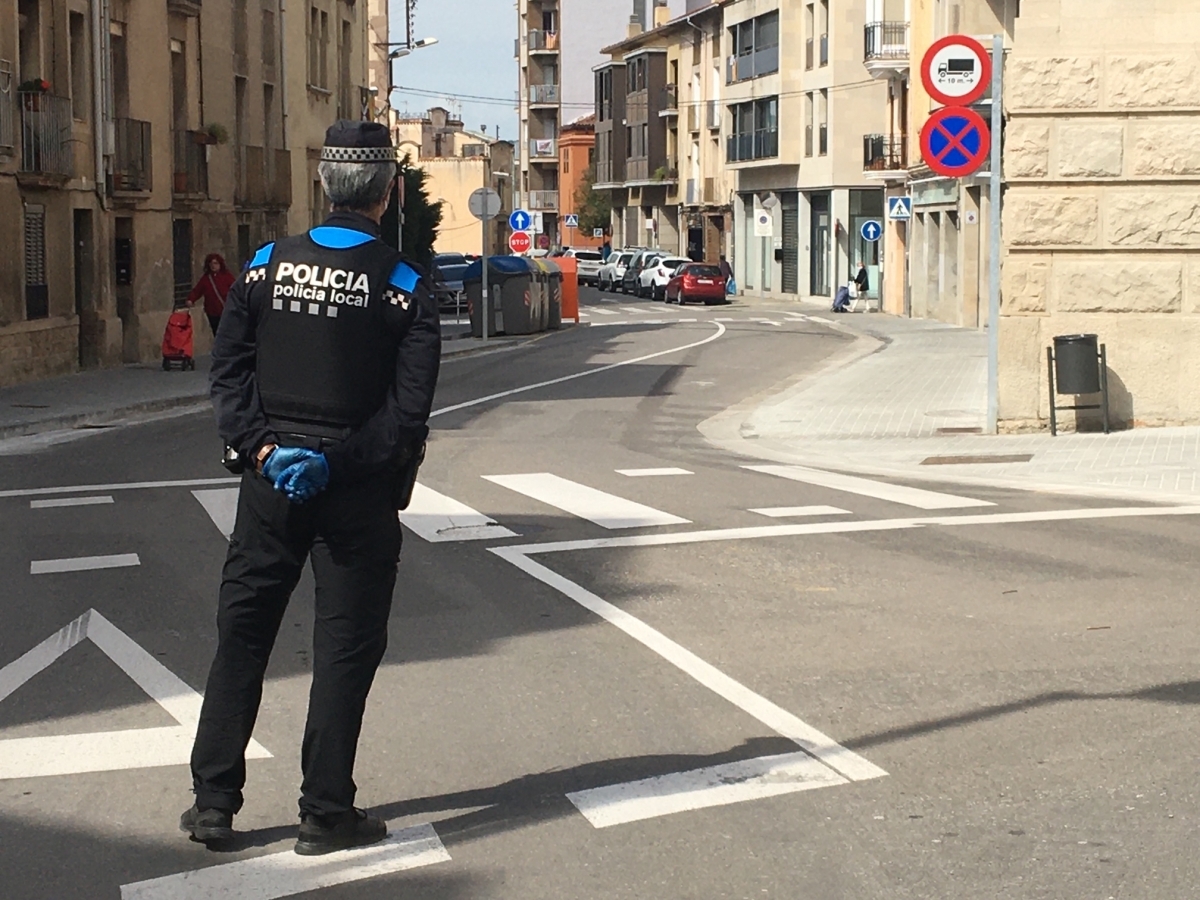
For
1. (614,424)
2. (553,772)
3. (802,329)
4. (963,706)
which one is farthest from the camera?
(802,329)

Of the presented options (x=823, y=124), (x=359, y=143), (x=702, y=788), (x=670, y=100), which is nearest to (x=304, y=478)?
(x=359, y=143)

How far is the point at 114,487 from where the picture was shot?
13352 mm

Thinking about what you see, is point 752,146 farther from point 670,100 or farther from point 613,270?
point 670,100

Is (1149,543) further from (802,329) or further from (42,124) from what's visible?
(802,329)

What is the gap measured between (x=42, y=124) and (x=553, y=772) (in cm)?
2138

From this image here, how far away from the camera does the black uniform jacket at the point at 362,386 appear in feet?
15.3

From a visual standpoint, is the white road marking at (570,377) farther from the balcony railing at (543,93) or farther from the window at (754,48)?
the balcony railing at (543,93)

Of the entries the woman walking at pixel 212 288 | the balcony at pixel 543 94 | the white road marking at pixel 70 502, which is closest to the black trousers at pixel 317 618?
the white road marking at pixel 70 502

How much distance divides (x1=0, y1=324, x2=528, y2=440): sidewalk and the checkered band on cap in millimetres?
13816

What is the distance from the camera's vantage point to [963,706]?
6.23 metres

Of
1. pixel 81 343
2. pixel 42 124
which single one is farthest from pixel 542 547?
pixel 81 343

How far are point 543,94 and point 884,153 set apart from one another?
64877 mm

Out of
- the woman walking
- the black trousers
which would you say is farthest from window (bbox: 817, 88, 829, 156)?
the black trousers

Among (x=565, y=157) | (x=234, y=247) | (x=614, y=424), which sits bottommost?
(x=614, y=424)
